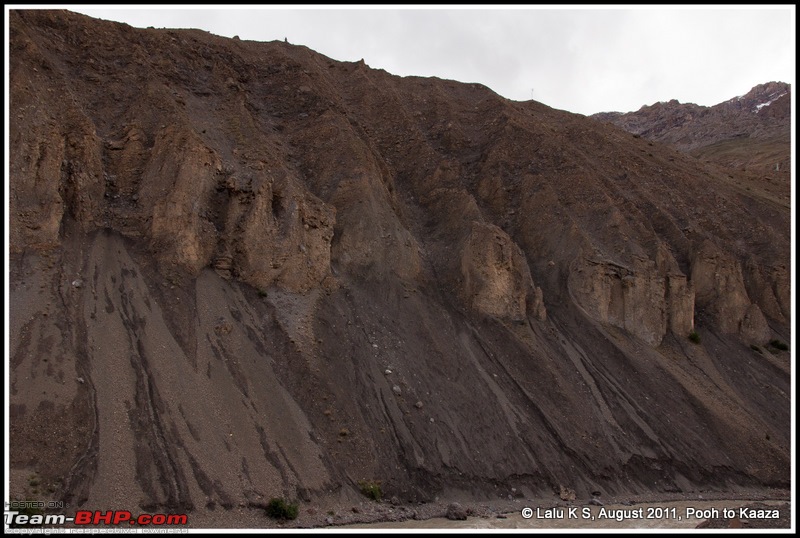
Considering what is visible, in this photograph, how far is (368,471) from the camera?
20.5m

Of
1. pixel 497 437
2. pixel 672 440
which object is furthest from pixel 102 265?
A: pixel 672 440

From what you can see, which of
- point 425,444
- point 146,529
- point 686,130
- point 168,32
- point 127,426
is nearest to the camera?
point 146,529

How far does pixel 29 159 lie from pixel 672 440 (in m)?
31.8

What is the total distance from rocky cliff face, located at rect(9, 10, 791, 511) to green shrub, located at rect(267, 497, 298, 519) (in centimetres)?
54

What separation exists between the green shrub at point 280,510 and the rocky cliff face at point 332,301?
0.54 metres

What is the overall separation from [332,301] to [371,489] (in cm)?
991

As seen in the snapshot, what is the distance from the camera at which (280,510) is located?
1725 centimetres

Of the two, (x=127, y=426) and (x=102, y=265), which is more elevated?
(x=102, y=265)

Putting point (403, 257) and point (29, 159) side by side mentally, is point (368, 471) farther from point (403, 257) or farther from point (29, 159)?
point (29, 159)

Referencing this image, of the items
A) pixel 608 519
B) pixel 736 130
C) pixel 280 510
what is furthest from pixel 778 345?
pixel 736 130

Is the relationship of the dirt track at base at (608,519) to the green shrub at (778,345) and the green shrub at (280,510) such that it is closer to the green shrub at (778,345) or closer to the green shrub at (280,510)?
the green shrub at (280,510)

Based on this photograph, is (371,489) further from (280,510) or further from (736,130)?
(736,130)

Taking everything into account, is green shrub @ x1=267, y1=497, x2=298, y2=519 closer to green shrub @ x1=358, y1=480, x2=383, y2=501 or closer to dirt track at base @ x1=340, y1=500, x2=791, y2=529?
dirt track at base @ x1=340, y1=500, x2=791, y2=529

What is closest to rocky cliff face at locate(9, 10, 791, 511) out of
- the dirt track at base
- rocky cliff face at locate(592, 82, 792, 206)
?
the dirt track at base
